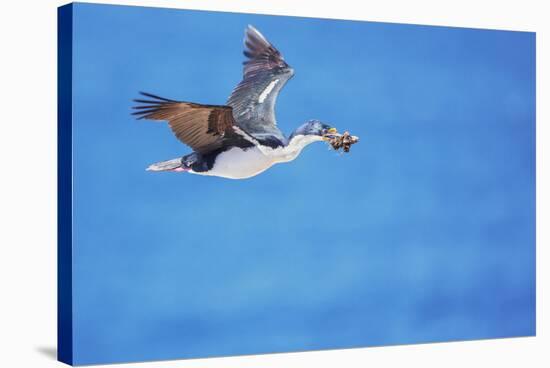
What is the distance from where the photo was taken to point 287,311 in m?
8.34

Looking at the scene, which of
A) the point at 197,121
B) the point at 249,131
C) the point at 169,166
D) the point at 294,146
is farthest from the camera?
the point at 294,146

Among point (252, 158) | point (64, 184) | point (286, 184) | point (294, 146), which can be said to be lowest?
point (64, 184)

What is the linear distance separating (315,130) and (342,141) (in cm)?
24

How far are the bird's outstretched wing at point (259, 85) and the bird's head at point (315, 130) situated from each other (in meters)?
0.17

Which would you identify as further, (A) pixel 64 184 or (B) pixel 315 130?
(B) pixel 315 130

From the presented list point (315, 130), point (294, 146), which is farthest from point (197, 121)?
point (315, 130)

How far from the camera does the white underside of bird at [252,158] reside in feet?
26.3

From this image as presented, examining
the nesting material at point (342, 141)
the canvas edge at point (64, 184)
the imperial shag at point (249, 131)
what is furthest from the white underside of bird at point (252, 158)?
the canvas edge at point (64, 184)

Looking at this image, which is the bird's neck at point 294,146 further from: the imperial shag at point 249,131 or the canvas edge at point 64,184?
the canvas edge at point 64,184

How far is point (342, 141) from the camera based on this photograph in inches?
328

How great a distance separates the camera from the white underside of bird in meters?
8.02

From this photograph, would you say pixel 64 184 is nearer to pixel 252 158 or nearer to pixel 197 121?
pixel 197 121

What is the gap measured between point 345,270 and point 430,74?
1594 millimetres

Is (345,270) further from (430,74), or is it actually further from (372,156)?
(430,74)
